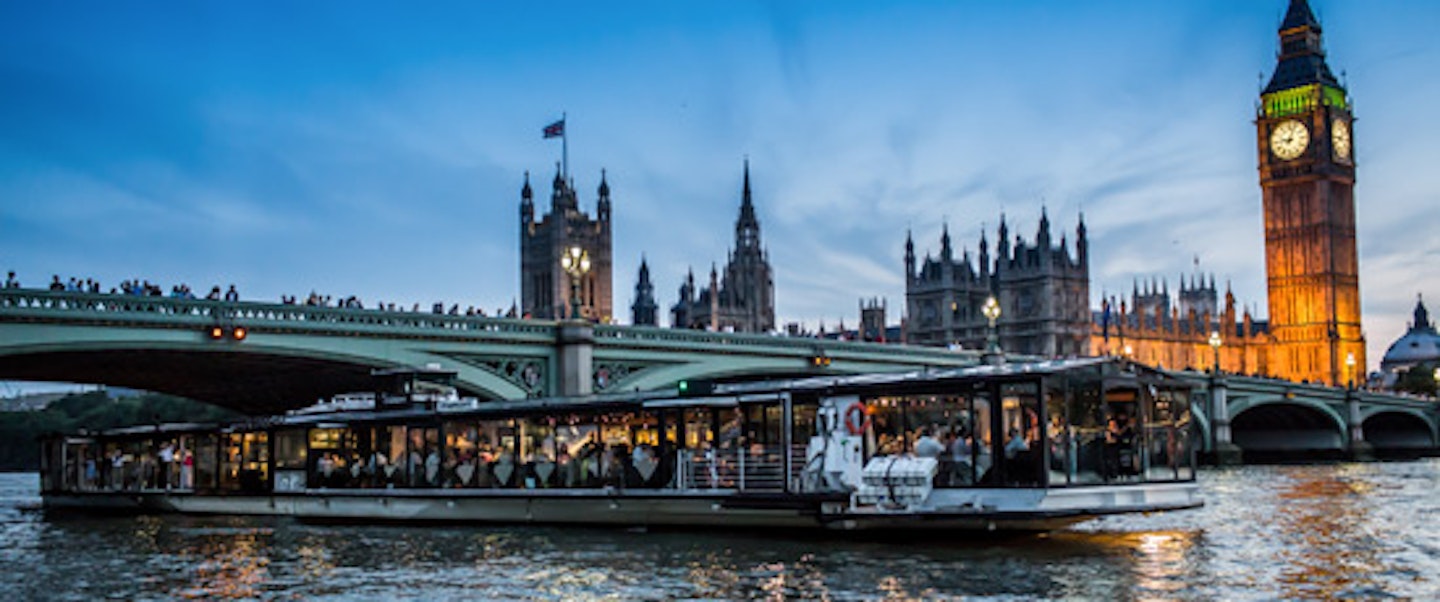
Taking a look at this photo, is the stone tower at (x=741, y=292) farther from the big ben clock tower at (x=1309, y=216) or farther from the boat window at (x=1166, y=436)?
the boat window at (x=1166, y=436)

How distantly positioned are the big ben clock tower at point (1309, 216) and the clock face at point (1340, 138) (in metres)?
0.09

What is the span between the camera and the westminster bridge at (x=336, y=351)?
38.9 meters

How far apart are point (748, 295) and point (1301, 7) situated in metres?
63.1

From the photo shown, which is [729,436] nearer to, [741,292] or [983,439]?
[983,439]

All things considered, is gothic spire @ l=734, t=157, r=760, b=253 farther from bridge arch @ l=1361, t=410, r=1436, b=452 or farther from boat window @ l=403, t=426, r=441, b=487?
boat window @ l=403, t=426, r=441, b=487

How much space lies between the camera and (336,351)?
43.8m

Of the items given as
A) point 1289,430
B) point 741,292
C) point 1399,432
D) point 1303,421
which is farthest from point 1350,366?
point 741,292

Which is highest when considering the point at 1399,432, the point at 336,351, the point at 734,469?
the point at 336,351

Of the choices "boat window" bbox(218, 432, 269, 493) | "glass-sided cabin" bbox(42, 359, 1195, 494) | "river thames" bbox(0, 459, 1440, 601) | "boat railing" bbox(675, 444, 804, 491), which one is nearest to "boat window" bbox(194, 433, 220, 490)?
"glass-sided cabin" bbox(42, 359, 1195, 494)

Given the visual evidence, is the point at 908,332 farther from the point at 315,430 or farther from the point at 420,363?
the point at 315,430

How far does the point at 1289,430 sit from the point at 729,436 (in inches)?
3228

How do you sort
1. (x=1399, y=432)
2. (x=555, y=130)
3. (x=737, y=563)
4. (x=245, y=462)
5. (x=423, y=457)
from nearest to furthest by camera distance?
(x=737, y=563) → (x=423, y=457) → (x=245, y=462) → (x=555, y=130) → (x=1399, y=432)

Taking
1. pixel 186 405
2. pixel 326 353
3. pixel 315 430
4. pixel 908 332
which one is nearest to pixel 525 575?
pixel 315 430

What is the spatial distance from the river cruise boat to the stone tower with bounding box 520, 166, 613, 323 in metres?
125
